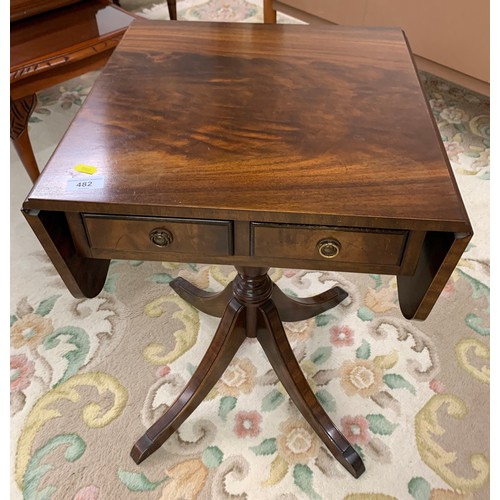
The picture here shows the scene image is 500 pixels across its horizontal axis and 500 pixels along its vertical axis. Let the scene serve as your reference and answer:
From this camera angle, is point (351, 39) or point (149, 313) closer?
point (351, 39)

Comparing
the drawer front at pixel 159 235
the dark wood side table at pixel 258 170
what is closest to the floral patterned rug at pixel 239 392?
the dark wood side table at pixel 258 170

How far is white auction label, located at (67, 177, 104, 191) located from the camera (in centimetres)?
63

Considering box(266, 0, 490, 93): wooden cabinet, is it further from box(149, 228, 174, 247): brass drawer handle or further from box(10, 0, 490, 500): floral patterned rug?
box(149, 228, 174, 247): brass drawer handle

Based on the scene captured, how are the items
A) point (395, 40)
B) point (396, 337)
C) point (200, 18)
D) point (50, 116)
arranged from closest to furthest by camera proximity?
point (395, 40), point (396, 337), point (50, 116), point (200, 18)

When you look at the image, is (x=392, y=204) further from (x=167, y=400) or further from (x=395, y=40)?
(x=167, y=400)

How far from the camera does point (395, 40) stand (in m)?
0.91

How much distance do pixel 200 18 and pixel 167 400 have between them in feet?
6.36

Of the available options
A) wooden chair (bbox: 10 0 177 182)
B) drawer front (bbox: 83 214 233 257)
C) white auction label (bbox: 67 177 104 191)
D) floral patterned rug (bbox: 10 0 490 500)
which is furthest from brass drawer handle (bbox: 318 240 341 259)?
wooden chair (bbox: 10 0 177 182)

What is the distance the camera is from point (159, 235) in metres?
0.67

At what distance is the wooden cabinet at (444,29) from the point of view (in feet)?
4.96

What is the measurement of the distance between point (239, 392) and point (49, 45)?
116 cm

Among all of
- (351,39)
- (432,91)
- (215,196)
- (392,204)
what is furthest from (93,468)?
(432,91)

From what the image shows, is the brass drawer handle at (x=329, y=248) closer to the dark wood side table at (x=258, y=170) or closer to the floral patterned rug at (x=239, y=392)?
the dark wood side table at (x=258, y=170)

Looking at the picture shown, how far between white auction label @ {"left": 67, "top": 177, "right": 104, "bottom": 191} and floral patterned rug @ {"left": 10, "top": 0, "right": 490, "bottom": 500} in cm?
60
